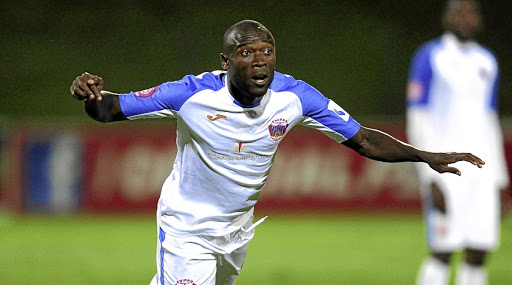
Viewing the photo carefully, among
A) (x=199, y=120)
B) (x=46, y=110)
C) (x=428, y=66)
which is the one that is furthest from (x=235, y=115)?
(x=46, y=110)

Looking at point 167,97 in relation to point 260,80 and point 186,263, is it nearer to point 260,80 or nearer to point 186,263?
point 260,80

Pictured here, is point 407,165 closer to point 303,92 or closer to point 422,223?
point 422,223

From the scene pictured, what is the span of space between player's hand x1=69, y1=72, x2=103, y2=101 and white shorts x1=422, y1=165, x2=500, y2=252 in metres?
3.53

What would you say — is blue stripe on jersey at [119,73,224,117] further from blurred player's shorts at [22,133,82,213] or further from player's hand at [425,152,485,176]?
blurred player's shorts at [22,133,82,213]

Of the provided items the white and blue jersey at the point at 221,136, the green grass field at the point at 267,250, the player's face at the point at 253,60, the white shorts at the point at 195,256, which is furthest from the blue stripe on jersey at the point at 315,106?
the green grass field at the point at 267,250

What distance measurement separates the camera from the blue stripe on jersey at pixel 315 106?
4.66 m

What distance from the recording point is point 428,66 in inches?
276

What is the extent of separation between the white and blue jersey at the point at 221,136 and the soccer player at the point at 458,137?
7.61ft

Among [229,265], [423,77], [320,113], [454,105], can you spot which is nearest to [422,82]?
[423,77]

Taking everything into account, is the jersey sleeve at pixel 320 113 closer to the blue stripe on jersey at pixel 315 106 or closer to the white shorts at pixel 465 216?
the blue stripe on jersey at pixel 315 106

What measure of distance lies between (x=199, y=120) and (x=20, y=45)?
13.6 m

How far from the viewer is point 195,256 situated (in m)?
4.66

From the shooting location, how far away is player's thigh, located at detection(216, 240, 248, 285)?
4.85 metres

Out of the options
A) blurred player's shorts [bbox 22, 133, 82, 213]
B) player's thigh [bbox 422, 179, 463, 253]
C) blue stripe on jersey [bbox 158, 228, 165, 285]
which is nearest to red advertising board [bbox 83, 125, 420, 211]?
blurred player's shorts [bbox 22, 133, 82, 213]
